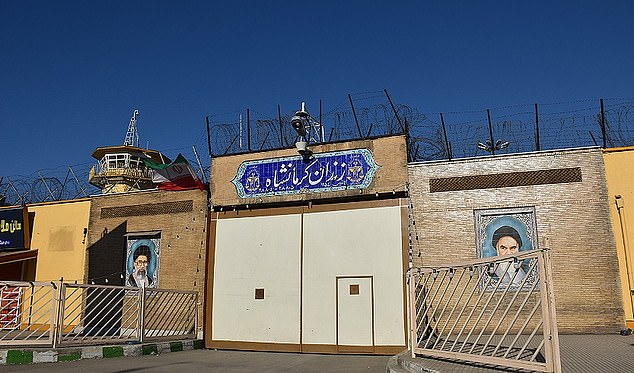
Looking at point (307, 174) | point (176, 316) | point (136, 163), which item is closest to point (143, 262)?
point (176, 316)

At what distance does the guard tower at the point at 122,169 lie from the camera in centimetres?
2783

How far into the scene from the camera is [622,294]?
1248 cm

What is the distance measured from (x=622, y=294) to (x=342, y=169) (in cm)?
732

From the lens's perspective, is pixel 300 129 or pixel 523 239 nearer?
pixel 523 239

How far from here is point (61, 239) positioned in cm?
1855

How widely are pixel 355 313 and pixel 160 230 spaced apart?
690cm

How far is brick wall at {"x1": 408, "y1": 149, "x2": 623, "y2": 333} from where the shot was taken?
40.8ft

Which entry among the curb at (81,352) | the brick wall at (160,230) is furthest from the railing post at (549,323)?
the brick wall at (160,230)

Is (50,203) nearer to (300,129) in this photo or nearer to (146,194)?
(146,194)

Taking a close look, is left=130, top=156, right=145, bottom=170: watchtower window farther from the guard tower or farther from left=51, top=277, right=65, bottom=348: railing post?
left=51, top=277, right=65, bottom=348: railing post

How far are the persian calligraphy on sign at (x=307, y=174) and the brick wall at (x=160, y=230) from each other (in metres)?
1.84

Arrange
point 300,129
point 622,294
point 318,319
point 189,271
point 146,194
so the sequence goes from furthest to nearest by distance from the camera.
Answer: point 146,194 < point 189,271 < point 300,129 < point 318,319 < point 622,294

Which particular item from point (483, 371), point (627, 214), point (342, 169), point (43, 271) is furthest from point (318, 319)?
point (43, 271)

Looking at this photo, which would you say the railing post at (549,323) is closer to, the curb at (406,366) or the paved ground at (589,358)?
the paved ground at (589,358)
